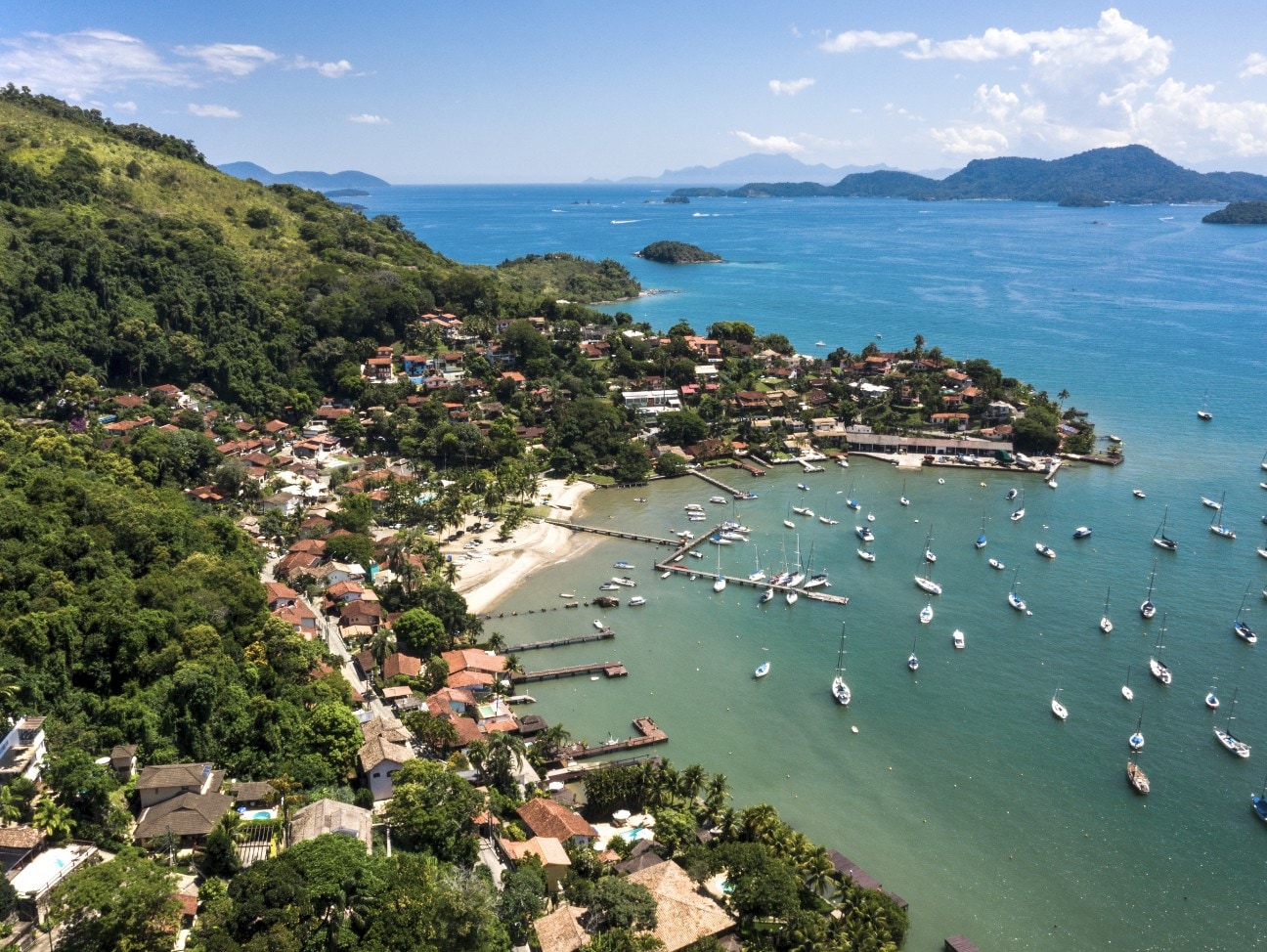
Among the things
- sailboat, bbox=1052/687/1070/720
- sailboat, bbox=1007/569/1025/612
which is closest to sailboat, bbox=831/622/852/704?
sailboat, bbox=1052/687/1070/720

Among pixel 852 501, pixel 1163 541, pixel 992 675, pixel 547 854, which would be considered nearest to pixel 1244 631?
pixel 1163 541

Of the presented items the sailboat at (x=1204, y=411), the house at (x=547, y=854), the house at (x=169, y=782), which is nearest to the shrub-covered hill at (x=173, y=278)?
the house at (x=169, y=782)

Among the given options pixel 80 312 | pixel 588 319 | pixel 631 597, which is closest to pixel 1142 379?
pixel 588 319

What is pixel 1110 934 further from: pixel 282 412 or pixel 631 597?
pixel 282 412

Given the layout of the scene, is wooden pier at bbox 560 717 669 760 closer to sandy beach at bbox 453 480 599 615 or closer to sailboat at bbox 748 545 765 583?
sandy beach at bbox 453 480 599 615

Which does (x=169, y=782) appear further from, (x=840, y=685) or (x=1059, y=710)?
(x=1059, y=710)
